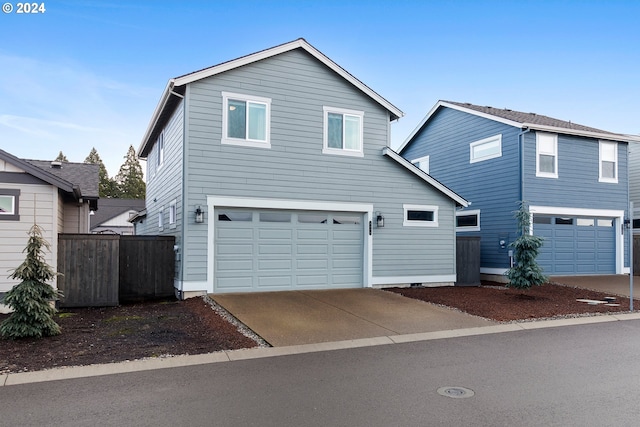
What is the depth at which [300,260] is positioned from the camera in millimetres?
13336

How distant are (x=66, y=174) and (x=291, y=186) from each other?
7.59m

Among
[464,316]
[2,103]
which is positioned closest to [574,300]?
[464,316]

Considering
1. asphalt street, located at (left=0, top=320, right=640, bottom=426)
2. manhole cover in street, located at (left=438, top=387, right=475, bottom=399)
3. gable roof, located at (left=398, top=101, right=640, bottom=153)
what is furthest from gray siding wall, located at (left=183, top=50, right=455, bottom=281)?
manhole cover in street, located at (left=438, top=387, right=475, bottom=399)

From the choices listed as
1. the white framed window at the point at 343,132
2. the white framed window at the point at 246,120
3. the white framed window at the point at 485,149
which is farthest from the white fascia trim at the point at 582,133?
the white framed window at the point at 246,120

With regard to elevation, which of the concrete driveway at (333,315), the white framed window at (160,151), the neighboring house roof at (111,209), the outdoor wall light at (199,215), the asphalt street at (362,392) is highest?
the white framed window at (160,151)

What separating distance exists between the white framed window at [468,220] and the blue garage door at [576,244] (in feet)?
7.84

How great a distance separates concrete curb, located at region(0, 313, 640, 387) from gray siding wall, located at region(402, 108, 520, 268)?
27.6ft

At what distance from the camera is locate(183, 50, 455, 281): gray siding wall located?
1225 centimetres

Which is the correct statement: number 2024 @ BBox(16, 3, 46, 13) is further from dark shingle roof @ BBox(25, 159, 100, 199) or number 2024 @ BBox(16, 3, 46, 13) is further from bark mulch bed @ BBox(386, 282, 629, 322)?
bark mulch bed @ BBox(386, 282, 629, 322)

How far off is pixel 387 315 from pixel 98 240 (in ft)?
24.0

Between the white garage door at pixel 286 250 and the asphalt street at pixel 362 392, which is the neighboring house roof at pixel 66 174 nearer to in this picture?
the white garage door at pixel 286 250

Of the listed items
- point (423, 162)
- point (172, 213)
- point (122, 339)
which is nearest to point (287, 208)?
point (172, 213)

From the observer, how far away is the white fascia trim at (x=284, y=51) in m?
12.1

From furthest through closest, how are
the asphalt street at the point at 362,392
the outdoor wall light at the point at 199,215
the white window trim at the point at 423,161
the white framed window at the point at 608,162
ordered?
A: the white window trim at the point at 423,161 < the white framed window at the point at 608,162 < the outdoor wall light at the point at 199,215 < the asphalt street at the point at 362,392
